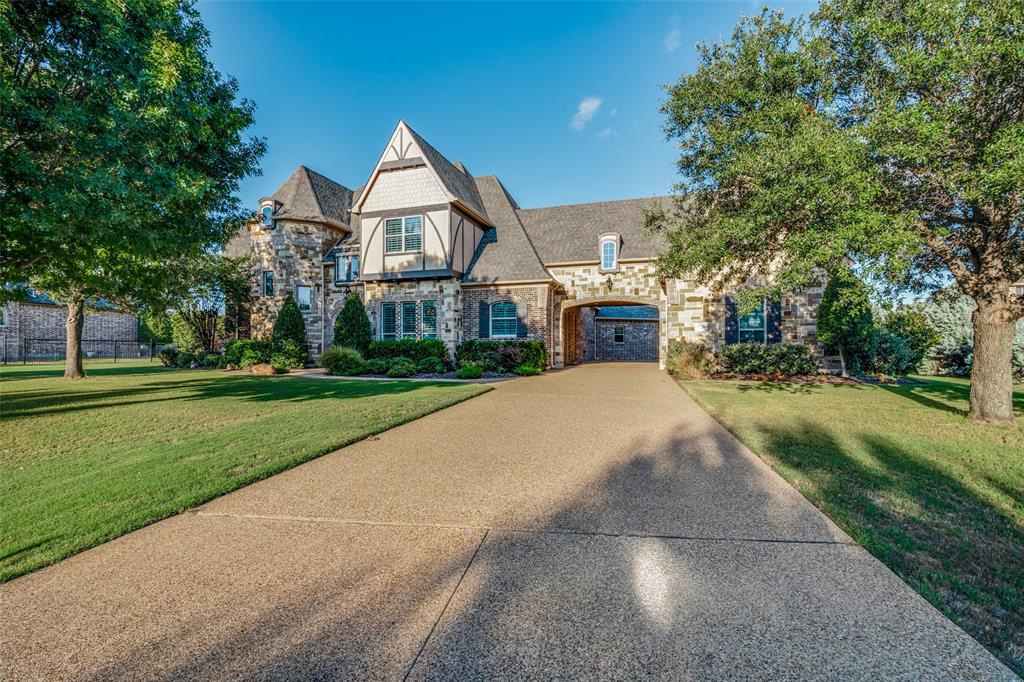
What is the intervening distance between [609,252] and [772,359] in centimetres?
754

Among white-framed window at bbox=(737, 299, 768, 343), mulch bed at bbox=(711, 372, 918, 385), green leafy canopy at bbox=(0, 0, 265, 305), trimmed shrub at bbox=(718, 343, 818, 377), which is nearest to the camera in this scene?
green leafy canopy at bbox=(0, 0, 265, 305)

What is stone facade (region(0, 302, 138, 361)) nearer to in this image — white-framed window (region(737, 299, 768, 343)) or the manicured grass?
the manicured grass

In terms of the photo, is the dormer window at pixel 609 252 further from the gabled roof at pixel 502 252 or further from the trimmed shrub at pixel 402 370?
the trimmed shrub at pixel 402 370

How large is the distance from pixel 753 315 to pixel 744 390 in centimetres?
628

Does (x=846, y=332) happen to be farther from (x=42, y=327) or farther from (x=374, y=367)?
(x=42, y=327)

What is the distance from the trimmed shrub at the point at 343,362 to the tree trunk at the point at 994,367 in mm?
16431

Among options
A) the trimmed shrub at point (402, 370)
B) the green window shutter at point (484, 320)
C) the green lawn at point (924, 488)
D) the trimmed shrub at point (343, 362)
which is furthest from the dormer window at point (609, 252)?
the trimmed shrub at point (343, 362)

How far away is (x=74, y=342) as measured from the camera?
1655 centimetres

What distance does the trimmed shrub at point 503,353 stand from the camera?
16.7 metres

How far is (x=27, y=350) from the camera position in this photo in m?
28.8

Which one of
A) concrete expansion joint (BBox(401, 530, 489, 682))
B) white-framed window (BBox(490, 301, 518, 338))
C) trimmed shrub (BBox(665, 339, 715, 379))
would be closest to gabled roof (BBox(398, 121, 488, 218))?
white-framed window (BBox(490, 301, 518, 338))

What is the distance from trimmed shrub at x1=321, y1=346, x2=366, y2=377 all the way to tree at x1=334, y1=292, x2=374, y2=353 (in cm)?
167

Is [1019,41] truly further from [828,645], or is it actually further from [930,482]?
[828,645]

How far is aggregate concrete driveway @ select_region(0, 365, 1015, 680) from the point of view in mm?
2037
